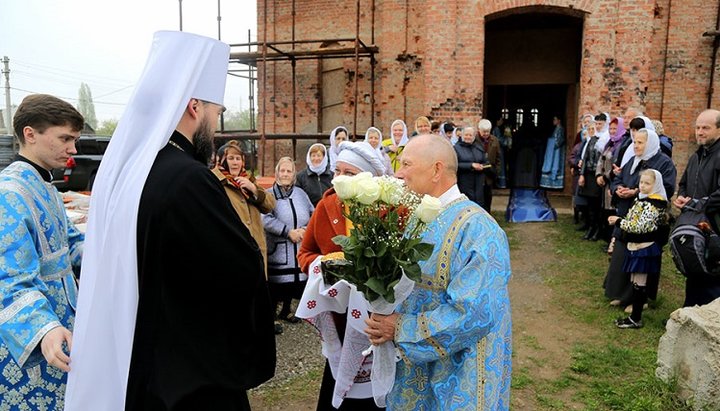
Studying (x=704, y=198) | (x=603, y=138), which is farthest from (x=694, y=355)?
(x=603, y=138)

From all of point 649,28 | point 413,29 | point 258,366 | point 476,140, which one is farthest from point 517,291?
point 413,29

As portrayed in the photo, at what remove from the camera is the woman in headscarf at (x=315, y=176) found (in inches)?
239

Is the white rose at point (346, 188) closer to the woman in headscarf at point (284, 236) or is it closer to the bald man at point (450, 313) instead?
the bald man at point (450, 313)

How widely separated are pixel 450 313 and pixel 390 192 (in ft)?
1.82

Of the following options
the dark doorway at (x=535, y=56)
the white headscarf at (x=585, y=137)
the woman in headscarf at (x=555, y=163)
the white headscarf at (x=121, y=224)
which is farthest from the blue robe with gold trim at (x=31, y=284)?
the dark doorway at (x=535, y=56)

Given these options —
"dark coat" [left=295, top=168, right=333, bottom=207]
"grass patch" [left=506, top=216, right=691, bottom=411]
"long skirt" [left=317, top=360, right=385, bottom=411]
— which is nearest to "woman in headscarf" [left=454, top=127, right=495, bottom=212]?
"grass patch" [left=506, top=216, right=691, bottom=411]

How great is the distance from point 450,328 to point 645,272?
412cm

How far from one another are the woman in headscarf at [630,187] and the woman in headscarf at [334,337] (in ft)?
12.9

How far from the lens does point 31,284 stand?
203 centimetres

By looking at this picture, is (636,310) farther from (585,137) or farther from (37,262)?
(37,262)

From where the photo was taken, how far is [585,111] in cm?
1045

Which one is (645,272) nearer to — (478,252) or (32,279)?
(478,252)

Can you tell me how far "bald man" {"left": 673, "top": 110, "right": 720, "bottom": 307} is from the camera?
15.3 ft

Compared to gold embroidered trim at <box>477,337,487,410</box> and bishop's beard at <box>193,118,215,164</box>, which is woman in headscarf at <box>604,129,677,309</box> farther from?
bishop's beard at <box>193,118,215,164</box>
